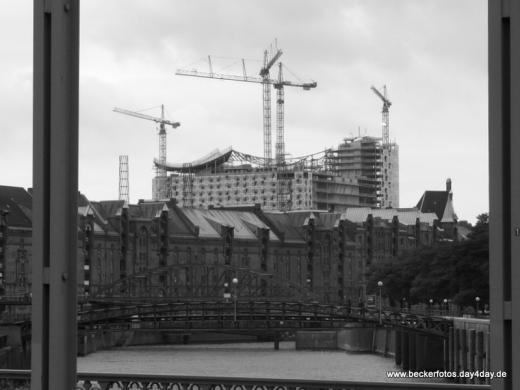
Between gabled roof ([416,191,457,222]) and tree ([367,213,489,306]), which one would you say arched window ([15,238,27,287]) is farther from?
gabled roof ([416,191,457,222])

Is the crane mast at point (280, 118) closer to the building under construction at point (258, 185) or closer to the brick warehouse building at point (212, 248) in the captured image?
the building under construction at point (258, 185)

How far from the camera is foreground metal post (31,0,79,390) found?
199 inches

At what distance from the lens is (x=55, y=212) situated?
5066mm

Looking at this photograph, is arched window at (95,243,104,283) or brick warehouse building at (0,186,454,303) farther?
arched window at (95,243,104,283)

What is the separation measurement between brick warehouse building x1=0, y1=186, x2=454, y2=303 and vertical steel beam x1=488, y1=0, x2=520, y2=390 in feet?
254

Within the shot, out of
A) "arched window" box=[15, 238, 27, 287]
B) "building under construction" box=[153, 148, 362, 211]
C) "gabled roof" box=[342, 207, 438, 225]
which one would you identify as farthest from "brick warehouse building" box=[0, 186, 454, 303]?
"building under construction" box=[153, 148, 362, 211]

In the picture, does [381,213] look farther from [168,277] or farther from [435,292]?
[435,292]

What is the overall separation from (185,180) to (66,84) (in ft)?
618

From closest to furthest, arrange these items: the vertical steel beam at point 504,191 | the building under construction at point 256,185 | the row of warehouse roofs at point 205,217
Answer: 1. the vertical steel beam at point 504,191
2. the row of warehouse roofs at point 205,217
3. the building under construction at point 256,185

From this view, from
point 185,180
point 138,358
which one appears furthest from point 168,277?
point 185,180

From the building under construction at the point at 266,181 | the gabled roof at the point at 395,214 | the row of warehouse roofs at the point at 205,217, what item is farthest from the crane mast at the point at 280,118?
the row of warehouse roofs at the point at 205,217

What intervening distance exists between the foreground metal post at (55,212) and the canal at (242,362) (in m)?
43.7

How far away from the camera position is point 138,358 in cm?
6725

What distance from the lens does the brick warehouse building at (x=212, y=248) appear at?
9275 cm
